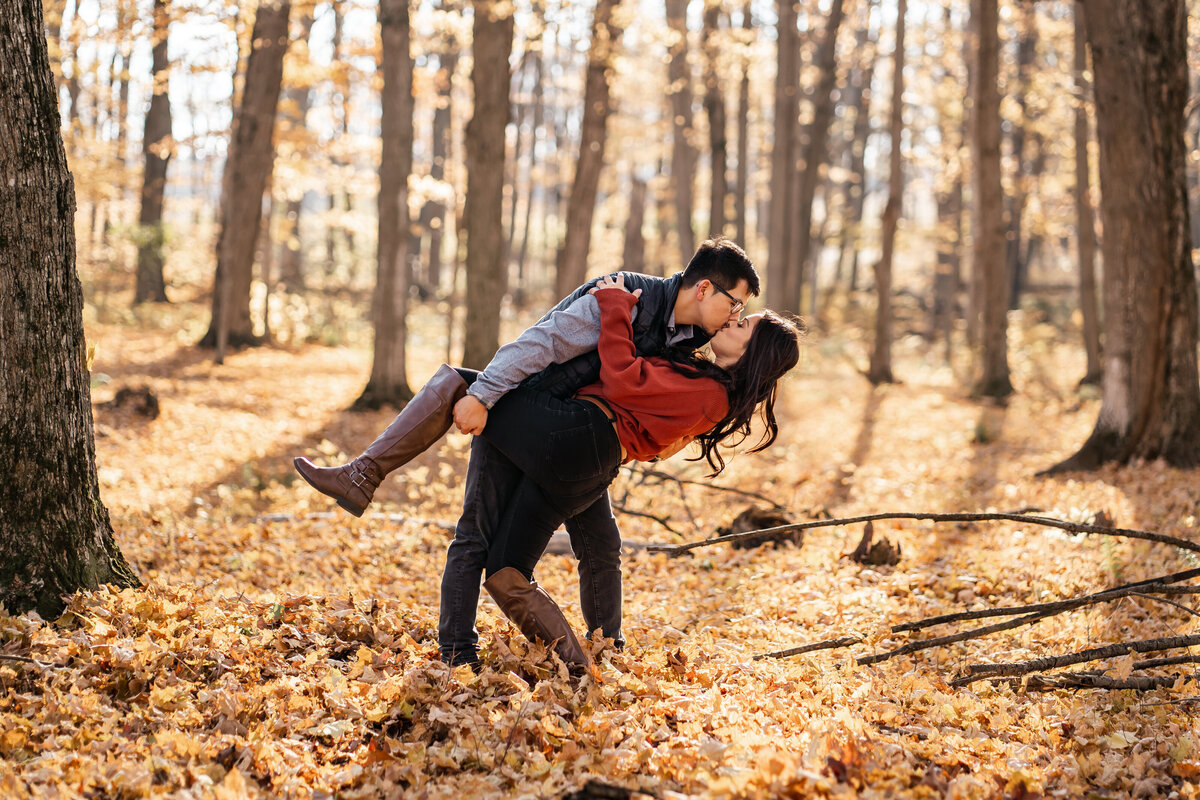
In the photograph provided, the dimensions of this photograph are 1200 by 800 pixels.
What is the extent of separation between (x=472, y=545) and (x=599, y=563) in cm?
65

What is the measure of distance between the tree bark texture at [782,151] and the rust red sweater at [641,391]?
14763 mm

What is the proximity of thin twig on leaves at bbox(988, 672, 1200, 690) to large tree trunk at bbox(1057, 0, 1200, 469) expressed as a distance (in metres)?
6.01

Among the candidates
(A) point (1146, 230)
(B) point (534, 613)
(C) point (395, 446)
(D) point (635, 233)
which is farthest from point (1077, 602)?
(D) point (635, 233)

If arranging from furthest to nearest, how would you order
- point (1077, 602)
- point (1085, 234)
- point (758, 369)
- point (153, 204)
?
point (153, 204) → point (1085, 234) → point (1077, 602) → point (758, 369)

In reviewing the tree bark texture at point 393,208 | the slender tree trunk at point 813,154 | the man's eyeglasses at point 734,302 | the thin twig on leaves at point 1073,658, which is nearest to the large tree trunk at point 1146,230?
the thin twig on leaves at point 1073,658

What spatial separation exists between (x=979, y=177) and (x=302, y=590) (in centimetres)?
1458

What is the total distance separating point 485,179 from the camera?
12.9 metres

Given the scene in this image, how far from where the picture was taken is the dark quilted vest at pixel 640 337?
3799 mm

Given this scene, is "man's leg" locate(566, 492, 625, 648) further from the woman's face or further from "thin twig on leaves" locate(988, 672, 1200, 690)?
"thin twig on leaves" locate(988, 672, 1200, 690)

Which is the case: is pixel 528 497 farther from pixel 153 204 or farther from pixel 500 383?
pixel 153 204

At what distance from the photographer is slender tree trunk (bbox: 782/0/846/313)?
20188 millimetres

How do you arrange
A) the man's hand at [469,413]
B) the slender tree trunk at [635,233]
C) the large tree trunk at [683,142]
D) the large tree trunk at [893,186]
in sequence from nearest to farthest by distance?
the man's hand at [469,413]
the large tree trunk at [893,186]
the large tree trunk at [683,142]
the slender tree trunk at [635,233]

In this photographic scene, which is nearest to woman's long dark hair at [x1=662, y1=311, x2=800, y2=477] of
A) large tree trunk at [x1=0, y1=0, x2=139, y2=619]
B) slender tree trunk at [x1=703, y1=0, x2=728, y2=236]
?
large tree trunk at [x1=0, y1=0, x2=139, y2=619]

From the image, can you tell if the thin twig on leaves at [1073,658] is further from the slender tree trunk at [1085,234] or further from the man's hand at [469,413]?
the slender tree trunk at [1085,234]
